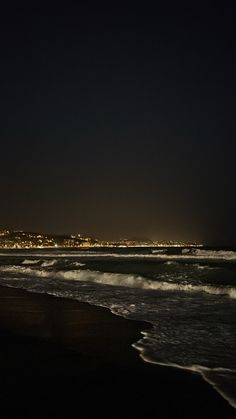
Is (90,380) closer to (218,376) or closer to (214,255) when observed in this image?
(218,376)

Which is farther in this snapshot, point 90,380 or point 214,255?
point 214,255

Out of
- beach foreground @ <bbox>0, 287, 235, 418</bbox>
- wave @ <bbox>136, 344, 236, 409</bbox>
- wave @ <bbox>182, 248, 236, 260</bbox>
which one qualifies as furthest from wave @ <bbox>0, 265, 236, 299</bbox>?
wave @ <bbox>182, 248, 236, 260</bbox>

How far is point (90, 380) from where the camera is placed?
727 cm

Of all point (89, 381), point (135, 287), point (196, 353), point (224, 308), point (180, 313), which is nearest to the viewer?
point (89, 381)

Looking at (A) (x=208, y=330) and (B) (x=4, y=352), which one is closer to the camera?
(B) (x=4, y=352)

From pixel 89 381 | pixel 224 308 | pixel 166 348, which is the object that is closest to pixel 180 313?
pixel 224 308

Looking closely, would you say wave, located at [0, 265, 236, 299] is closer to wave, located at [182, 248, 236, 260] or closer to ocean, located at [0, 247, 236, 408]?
ocean, located at [0, 247, 236, 408]

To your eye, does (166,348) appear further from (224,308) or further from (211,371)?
(224,308)

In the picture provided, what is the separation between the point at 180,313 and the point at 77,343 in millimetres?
5532

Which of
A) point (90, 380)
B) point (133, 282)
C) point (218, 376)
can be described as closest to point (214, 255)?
point (133, 282)

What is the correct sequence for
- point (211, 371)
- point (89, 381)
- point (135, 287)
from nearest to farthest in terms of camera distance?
point (89, 381) → point (211, 371) → point (135, 287)

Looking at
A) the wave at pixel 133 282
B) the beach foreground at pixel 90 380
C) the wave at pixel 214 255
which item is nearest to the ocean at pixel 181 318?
the wave at pixel 133 282

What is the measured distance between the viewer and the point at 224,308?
16016mm

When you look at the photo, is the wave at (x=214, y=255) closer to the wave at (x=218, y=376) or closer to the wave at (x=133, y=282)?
the wave at (x=133, y=282)
